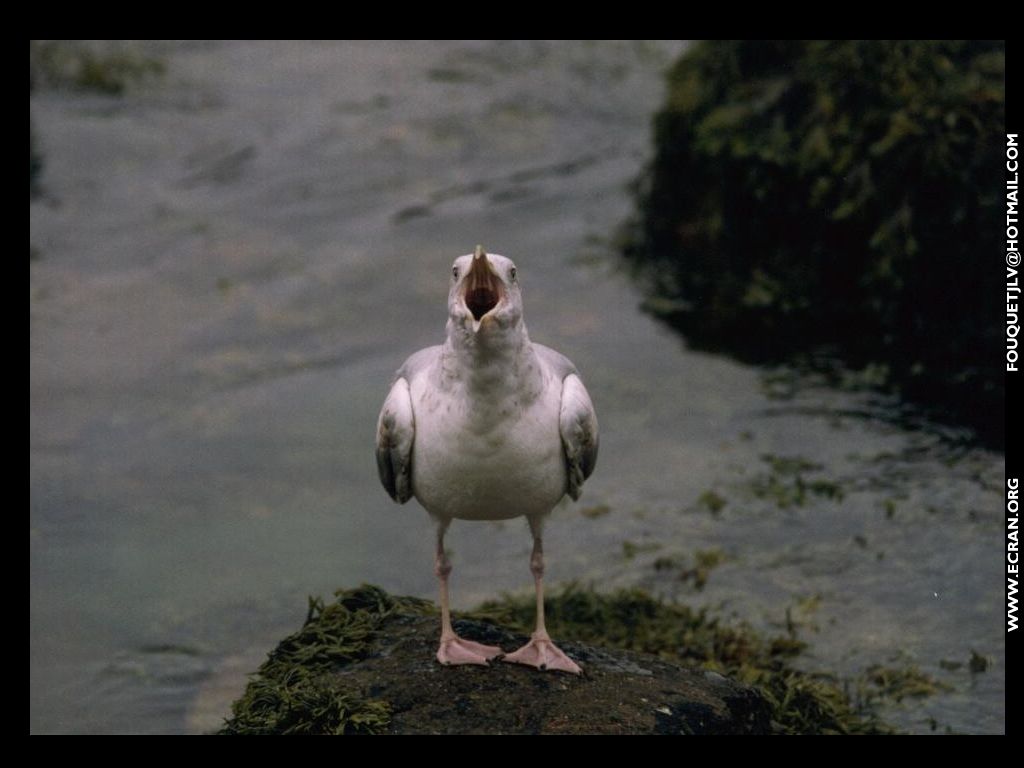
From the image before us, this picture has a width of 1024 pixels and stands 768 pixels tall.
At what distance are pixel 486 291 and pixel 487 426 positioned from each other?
0.59 meters

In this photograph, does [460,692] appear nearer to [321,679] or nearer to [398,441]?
[321,679]

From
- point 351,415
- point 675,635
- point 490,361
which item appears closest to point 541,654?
point 490,361

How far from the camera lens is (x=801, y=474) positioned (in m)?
10.6

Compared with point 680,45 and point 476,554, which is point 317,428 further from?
point 680,45

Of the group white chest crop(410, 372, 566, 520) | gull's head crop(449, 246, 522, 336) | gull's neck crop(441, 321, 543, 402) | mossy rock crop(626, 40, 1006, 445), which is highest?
mossy rock crop(626, 40, 1006, 445)

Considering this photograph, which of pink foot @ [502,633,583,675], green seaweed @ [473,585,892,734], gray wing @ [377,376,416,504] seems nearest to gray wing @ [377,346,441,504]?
gray wing @ [377,376,416,504]

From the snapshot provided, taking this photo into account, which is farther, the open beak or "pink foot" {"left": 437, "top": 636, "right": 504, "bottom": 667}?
"pink foot" {"left": 437, "top": 636, "right": 504, "bottom": 667}

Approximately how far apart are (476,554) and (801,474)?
271 cm

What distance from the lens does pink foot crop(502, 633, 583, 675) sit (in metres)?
6.25

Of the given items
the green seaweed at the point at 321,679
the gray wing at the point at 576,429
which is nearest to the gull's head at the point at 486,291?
the gray wing at the point at 576,429

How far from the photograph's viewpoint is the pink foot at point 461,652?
6.24 metres

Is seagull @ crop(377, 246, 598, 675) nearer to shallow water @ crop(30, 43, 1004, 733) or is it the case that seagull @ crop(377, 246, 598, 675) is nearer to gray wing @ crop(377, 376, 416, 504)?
gray wing @ crop(377, 376, 416, 504)

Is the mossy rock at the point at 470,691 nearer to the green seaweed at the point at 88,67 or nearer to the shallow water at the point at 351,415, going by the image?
the shallow water at the point at 351,415

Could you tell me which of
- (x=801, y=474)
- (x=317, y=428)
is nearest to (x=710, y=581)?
(x=801, y=474)
